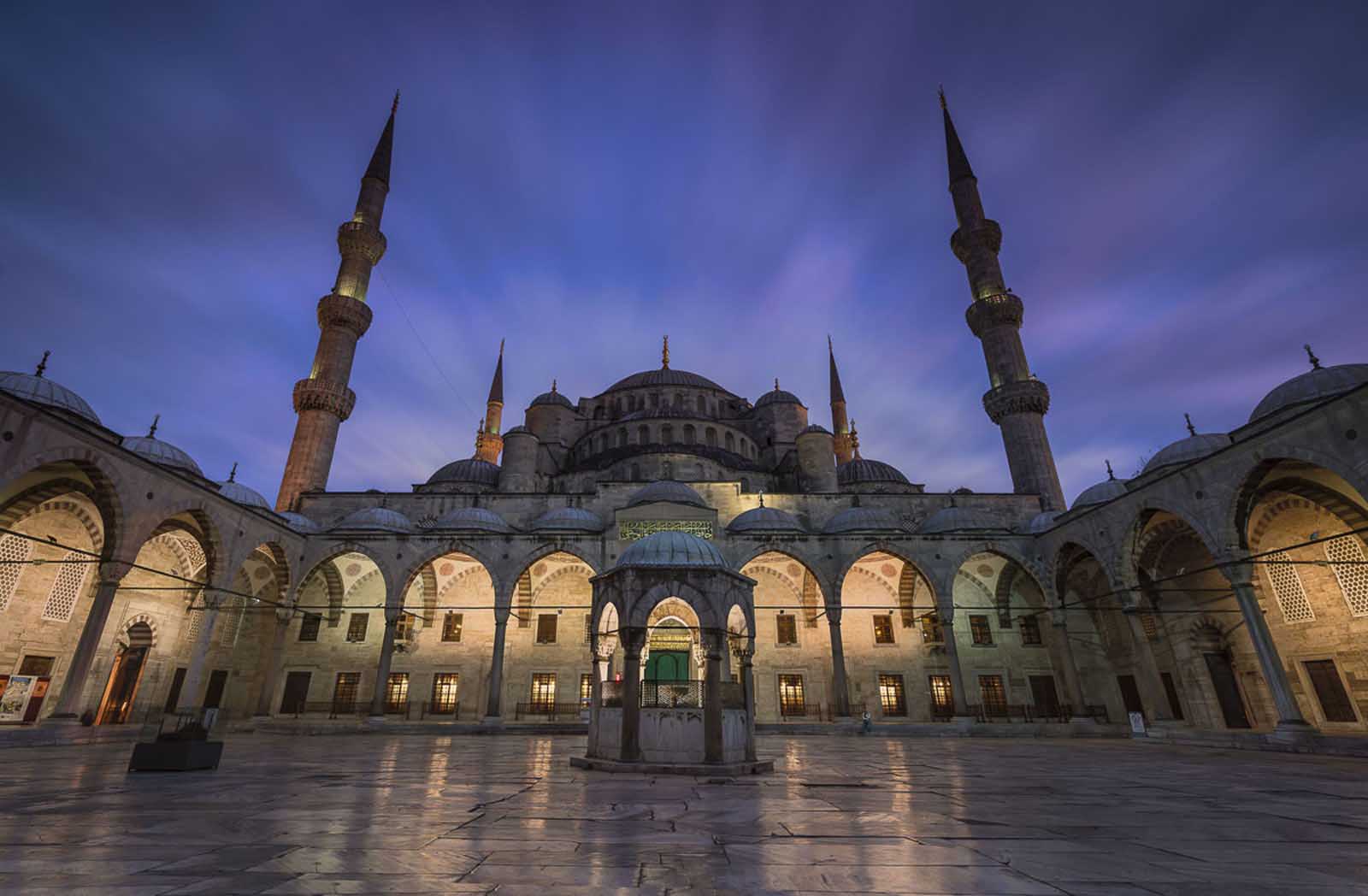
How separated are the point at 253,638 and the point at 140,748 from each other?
17.4 metres

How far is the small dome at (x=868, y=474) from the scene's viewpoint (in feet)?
99.3

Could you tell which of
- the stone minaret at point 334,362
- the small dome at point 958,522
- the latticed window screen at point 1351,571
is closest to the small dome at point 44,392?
the stone minaret at point 334,362

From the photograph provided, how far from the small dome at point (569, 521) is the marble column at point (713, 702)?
1321 cm

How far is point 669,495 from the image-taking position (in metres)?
21.9

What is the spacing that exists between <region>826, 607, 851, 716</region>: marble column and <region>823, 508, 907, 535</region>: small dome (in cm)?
300

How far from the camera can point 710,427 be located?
3017 centimetres

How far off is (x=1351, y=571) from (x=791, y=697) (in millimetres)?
14956

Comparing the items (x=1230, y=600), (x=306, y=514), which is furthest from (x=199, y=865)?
(x=306, y=514)

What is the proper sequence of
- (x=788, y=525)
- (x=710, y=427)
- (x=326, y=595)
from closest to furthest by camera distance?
(x=788, y=525), (x=326, y=595), (x=710, y=427)

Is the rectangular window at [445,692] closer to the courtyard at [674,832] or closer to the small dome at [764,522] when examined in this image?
the small dome at [764,522]

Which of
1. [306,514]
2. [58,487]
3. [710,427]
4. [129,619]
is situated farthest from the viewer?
[710,427]

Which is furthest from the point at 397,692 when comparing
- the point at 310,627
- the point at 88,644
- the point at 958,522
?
the point at 958,522

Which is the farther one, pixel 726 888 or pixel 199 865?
pixel 199 865

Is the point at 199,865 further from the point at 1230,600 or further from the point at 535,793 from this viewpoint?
the point at 1230,600
